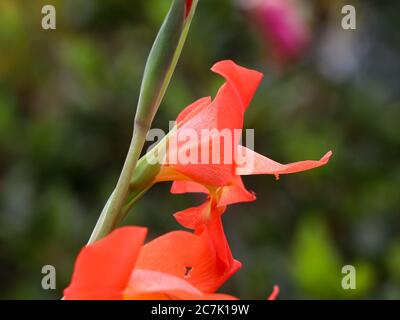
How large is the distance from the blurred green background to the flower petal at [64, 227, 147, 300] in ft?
4.33

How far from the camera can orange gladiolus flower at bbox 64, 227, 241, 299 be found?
0.53 m

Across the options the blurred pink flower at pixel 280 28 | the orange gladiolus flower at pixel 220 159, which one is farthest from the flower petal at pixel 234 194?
the blurred pink flower at pixel 280 28

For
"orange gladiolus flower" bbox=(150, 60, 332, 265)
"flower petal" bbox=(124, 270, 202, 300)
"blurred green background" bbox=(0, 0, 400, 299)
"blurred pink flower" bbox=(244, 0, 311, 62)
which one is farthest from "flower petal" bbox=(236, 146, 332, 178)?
"blurred pink flower" bbox=(244, 0, 311, 62)

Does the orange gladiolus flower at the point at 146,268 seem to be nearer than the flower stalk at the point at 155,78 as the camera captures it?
Yes

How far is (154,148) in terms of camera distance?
71cm

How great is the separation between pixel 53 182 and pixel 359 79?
3.50 ft

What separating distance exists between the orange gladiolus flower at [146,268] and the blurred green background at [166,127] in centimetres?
121

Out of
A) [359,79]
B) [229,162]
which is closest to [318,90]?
[359,79]

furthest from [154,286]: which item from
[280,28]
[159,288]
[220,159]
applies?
[280,28]

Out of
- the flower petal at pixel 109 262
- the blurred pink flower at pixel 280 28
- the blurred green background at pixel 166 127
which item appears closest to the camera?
the flower petal at pixel 109 262

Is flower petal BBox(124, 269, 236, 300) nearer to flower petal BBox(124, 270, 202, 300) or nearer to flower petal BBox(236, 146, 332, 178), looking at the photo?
flower petal BBox(124, 270, 202, 300)

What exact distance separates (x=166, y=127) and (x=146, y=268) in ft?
5.38

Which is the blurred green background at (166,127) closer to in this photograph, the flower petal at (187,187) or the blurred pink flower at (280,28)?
the blurred pink flower at (280,28)

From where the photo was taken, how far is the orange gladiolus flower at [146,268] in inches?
21.0
